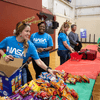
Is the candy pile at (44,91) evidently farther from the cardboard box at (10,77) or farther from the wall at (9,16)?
the wall at (9,16)

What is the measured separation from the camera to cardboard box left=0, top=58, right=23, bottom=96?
3.52 ft

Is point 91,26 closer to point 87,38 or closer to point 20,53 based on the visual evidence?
point 87,38

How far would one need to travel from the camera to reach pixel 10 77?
107 centimetres

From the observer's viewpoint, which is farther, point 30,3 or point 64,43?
point 30,3

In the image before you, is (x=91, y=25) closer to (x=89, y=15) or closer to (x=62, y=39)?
(x=89, y=15)

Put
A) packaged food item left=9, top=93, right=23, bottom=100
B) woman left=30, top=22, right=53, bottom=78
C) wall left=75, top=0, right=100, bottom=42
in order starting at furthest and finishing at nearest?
wall left=75, top=0, right=100, bottom=42
woman left=30, top=22, right=53, bottom=78
packaged food item left=9, top=93, right=23, bottom=100

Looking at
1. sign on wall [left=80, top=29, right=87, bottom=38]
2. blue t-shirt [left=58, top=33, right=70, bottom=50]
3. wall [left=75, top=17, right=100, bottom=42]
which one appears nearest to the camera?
blue t-shirt [left=58, top=33, right=70, bottom=50]

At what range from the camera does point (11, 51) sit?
151cm

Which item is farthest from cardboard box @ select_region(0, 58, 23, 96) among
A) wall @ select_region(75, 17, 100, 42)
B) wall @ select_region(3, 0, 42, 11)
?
wall @ select_region(75, 17, 100, 42)

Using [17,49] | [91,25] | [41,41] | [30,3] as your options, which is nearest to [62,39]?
[41,41]

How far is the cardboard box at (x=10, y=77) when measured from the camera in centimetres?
107

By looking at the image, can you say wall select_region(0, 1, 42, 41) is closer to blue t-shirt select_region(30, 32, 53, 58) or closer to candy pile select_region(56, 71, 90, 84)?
blue t-shirt select_region(30, 32, 53, 58)

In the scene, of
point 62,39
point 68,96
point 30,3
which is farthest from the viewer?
point 30,3

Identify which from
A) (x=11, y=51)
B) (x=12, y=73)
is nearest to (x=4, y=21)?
(x=11, y=51)
